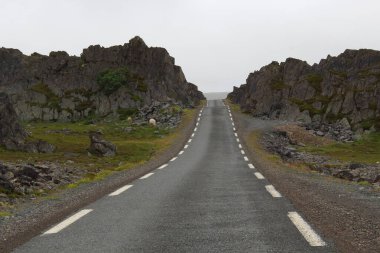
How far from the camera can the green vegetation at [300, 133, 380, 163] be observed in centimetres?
3891

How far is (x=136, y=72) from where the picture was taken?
81438 mm

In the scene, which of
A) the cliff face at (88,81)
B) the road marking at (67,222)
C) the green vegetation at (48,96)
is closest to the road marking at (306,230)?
the road marking at (67,222)

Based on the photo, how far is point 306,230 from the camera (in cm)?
711

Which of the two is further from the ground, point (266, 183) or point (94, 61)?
point (94, 61)

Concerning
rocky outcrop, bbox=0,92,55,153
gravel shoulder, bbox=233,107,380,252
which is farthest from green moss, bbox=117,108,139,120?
gravel shoulder, bbox=233,107,380,252

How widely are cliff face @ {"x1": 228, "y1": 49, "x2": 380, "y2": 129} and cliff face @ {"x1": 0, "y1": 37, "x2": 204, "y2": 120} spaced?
59.7 feet

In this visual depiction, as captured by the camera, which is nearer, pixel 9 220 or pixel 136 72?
pixel 9 220

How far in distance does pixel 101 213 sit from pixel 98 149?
25386 mm

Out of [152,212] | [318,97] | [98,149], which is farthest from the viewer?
[318,97]

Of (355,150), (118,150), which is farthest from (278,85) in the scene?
(118,150)

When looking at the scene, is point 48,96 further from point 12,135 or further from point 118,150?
point 118,150

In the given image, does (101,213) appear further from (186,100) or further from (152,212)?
(186,100)

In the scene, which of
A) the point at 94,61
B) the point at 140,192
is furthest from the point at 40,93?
the point at 140,192

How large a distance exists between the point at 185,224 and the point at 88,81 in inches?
2989
